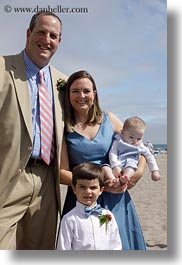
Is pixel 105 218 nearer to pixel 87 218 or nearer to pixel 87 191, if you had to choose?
pixel 87 218

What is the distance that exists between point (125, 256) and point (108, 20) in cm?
163

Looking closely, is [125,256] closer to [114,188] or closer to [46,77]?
[114,188]

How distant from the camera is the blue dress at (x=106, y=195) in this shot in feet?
11.0

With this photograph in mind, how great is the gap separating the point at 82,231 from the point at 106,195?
1.01ft

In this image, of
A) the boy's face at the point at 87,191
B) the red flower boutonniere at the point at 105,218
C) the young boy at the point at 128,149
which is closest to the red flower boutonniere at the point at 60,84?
the young boy at the point at 128,149

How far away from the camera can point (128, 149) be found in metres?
3.42

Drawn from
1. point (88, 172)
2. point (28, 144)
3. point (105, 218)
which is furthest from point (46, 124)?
point (105, 218)

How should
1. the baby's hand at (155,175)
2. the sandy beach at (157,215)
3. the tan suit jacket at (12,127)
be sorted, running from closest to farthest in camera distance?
1. the tan suit jacket at (12,127)
2. the baby's hand at (155,175)
3. the sandy beach at (157,215)

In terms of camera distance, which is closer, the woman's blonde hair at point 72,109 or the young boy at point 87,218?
the young boy at point 87,218

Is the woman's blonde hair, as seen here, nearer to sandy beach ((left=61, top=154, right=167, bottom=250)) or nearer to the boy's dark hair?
the boy's dark hair

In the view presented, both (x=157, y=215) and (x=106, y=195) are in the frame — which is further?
(x=157, y=215)

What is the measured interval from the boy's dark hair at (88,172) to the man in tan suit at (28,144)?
137mm

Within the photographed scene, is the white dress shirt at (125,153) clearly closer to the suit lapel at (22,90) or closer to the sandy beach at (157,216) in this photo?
the sandy beach at (157,216)

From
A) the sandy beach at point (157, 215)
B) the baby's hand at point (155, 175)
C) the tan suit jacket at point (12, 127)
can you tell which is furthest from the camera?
the sandy beach at point (157, 215)
